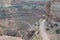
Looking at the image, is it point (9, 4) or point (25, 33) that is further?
point (9, 4)

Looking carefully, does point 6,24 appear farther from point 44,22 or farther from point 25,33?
point 44,22

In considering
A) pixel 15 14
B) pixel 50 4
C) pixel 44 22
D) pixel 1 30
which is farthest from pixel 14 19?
pixel 50 4

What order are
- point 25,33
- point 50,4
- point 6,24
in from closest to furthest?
point 25,33 → point 6,24 → point 50,4

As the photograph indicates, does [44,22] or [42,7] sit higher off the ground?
[42,7]

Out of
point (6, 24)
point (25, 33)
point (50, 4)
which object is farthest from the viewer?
point (50, 4)

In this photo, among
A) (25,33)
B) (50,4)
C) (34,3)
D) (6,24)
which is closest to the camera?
(25,33)

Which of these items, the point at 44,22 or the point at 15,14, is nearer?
the point at 44,22

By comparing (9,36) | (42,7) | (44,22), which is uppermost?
(42,7)

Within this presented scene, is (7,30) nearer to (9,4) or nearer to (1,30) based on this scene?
(1,30)

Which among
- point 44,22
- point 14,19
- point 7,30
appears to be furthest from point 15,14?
point 44,22
